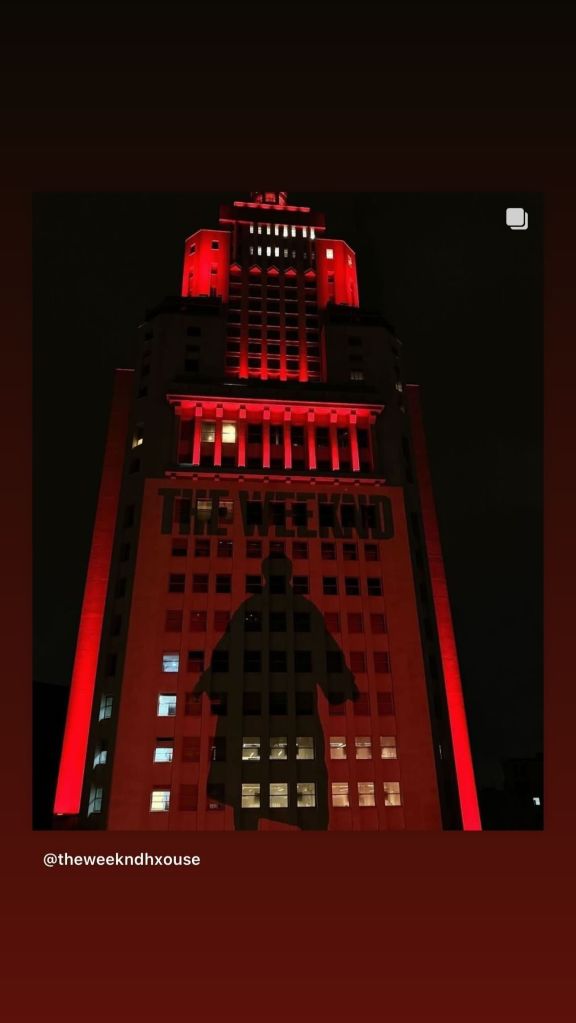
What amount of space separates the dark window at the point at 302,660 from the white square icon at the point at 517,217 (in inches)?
896

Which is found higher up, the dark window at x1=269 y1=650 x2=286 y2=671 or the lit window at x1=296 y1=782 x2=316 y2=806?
the dark window at x1=269 y1=650 x2=286 y2=671

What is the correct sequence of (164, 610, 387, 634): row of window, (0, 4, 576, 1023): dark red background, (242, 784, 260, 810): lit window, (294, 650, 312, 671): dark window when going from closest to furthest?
(0, 4, 576, 1023): dark red background → (242, 784, 260, 810): lit window → (294, 650, 312, 671): dark window → (164, 610, 387, 634): row of window

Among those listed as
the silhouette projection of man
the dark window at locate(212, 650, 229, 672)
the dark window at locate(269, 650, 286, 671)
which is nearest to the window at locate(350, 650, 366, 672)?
the silhouette projection of man

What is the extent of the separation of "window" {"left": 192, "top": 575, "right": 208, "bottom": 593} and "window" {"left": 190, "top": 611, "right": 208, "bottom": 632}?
822 millimetres

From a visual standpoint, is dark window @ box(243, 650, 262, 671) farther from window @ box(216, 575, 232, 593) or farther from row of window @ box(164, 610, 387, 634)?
window @ box(216, 575, 232, 593)

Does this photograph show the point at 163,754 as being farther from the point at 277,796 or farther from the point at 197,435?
the point at 197,435

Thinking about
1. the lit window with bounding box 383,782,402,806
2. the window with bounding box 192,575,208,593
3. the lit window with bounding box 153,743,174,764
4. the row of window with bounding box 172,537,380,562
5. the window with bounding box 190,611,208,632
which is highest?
the row of window with bounding box 172,537,380,562

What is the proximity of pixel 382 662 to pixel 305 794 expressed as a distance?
5676mm

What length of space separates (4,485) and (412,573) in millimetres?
25757

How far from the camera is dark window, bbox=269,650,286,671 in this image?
28969mm

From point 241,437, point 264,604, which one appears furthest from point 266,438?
point 264,604

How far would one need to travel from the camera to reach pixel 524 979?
6.70m

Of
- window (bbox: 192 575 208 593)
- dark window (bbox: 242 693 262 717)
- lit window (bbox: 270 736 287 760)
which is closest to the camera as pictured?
lit window (bbox: 270 736 287 760)

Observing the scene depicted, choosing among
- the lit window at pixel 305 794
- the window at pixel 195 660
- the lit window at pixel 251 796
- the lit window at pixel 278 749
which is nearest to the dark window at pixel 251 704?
the lit window at pixel 278 749
